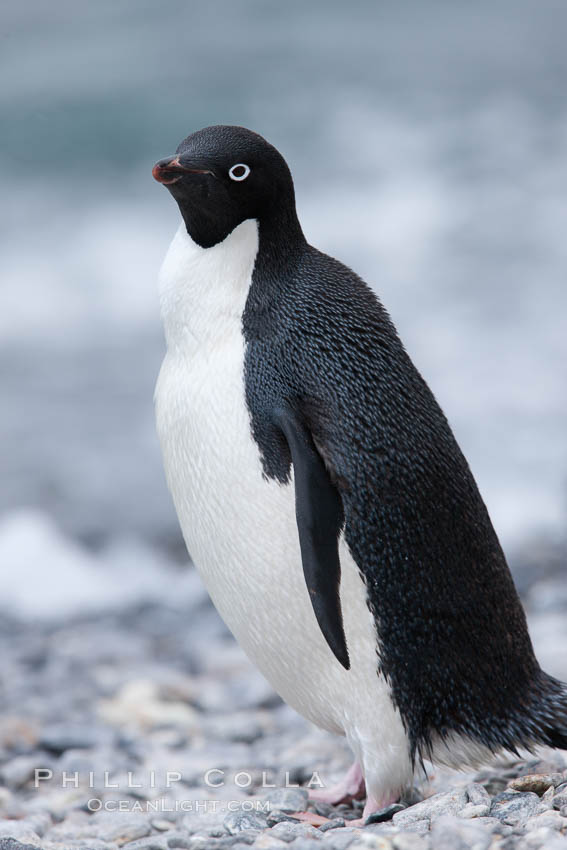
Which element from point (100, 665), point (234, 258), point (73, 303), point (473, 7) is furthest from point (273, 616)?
point (473, 7)

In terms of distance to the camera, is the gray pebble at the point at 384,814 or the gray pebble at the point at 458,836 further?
the gray pebble at the point at 384,814

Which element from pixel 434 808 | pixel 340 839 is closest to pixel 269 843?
pixel 340 839

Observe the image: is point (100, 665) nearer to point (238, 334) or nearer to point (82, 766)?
point (82, 766)

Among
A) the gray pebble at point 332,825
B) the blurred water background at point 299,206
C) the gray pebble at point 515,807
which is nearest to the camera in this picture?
the gray pebble at point 515,807

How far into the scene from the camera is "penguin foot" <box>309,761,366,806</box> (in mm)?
2727

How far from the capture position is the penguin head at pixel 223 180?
2.46 m

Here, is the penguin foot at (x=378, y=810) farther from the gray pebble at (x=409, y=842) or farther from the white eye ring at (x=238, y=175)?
the white eye ring at (x=238, y=175)

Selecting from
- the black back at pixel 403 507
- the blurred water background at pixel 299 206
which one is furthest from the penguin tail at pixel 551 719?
the blurred water background at pixel 299 206

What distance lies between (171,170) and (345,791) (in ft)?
5.37

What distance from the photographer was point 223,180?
8.18ft

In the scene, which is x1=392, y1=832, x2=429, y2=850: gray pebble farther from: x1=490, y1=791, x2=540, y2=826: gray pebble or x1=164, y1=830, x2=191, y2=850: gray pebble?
x1=164, y1=830, x2=191, y2=850: gray pebble

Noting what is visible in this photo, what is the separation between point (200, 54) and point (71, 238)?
2.83 meters

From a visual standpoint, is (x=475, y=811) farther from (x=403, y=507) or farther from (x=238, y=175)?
(x=238, y=175)

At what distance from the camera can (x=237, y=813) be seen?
2.46 m
